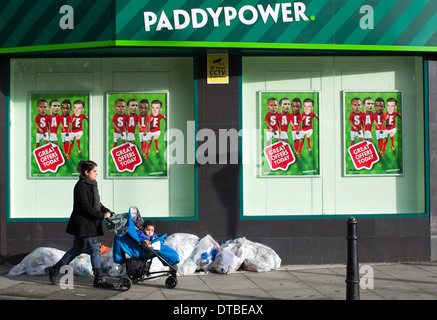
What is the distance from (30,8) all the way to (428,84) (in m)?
6.58

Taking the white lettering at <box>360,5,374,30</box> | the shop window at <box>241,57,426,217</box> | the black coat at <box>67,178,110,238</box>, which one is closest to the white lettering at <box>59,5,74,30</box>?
the black coat at <box>67,178,110,238</box>

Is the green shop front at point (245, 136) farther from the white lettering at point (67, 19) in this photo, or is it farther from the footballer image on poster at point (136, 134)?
the white lettering at point (67, 19)

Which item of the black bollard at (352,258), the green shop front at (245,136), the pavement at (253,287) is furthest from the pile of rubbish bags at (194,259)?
the black bollard at (352,258)

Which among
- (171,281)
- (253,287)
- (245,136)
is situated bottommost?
(253,287)

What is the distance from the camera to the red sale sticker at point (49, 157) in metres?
10.1

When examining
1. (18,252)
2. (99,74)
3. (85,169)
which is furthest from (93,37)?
(18,252)

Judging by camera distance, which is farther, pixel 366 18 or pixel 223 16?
pixel 366 18

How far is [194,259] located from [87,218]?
75.3 inches

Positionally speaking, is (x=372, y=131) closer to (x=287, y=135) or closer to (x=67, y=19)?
(x=287, y=135)

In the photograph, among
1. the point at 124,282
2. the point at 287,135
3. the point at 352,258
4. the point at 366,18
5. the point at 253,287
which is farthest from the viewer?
the point at 287,135

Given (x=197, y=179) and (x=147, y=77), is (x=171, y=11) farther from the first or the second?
(x=197, y=179)

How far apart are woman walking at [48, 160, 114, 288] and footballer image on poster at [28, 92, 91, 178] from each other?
188 cm

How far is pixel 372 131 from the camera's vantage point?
407 inches

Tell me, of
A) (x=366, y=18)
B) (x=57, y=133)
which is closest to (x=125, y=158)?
(x=57, y=133)
